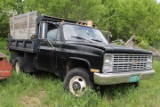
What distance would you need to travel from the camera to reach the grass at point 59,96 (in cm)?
499

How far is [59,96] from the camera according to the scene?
18.0ft

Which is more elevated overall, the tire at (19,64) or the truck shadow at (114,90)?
the tire at (19,64)

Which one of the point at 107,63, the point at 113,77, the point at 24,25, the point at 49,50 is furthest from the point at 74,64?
the point at 24,25

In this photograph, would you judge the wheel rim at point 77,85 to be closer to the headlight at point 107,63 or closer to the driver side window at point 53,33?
the headlight at point 107,63

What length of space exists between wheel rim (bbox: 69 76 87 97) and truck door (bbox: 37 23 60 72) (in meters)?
1.04

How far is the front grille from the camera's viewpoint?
17.4ft

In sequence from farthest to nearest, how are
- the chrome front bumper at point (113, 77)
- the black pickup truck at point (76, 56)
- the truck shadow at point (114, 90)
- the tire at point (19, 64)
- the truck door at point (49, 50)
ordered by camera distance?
the tire at point (19, 64) < the truck door at point (49, 50) < the truck shadow at point (114, 90) < the black pickup truck at point (76, 56) < the chrome front bumper at point (113, 77)

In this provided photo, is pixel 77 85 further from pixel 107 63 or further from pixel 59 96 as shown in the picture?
pixel 107 63

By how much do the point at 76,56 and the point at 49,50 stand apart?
1.25 m

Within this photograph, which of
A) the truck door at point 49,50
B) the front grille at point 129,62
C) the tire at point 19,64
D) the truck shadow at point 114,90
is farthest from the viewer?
the tire at point 19,64

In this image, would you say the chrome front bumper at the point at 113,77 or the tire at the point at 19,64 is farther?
the tire at the point at 19,64

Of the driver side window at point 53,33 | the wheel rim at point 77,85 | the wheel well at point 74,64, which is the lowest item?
the wheel rim at point 77,85

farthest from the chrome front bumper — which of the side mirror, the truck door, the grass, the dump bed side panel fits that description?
the dump bed side panel

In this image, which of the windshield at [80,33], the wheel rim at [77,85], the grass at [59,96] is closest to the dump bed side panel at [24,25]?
the windshield at [80,33]
